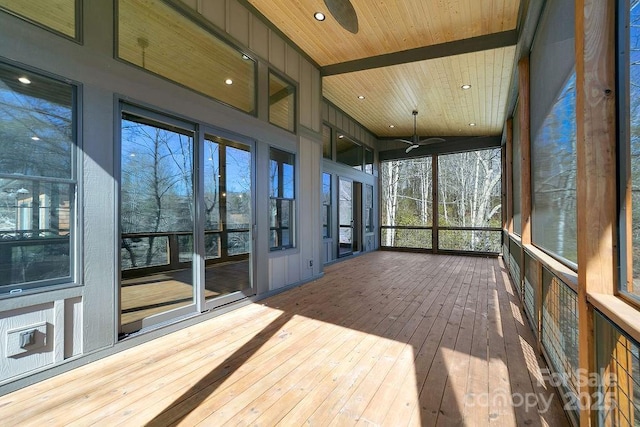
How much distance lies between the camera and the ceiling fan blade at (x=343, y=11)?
249 centimetres

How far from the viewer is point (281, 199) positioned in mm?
4590

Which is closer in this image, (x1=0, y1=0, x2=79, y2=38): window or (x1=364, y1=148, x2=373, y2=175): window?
(x1=0, y1=0, x2=79, y2=38): window

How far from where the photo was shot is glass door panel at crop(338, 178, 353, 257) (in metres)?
7.61

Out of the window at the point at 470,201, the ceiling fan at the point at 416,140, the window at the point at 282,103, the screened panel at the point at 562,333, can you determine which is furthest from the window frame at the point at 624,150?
the window at the point at 470,201

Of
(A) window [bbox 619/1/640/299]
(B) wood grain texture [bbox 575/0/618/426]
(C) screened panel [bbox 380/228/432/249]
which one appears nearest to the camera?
(A) window [bbox 619/1/640/299]

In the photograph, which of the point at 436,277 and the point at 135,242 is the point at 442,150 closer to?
the point at 436,277

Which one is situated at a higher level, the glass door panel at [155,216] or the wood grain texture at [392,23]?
the wood grain texture at [392,23]

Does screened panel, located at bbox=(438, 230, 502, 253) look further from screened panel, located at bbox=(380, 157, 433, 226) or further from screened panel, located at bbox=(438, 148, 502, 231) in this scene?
screened panel, located at bbox=(380, 157, 433, 226)

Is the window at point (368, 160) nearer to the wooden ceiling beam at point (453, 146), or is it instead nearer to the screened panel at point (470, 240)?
the wooden ceiling beam at point (453, 146)

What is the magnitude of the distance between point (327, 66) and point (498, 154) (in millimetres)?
5971

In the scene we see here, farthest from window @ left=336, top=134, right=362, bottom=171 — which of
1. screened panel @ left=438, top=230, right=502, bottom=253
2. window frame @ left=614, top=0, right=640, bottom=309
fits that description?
window frame @ left=614, top=0, right=640, bottom=309

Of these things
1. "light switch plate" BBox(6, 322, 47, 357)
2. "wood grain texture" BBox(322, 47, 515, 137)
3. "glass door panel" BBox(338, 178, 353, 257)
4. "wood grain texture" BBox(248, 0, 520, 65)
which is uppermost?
"wood grain texture" BBox(248, 0, 520, 65)

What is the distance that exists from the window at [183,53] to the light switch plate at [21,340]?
2263 millimetres

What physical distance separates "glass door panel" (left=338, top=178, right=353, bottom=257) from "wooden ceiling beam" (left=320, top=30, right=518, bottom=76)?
9.65 feet
